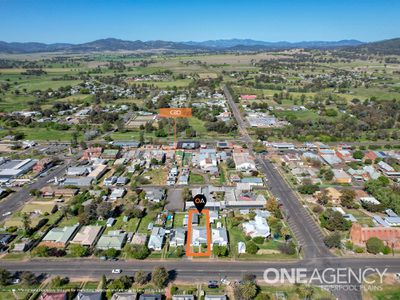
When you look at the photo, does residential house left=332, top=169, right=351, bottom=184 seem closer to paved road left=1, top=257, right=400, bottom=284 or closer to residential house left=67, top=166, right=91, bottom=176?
paved road left=1, top=257, right=400, bottom=284

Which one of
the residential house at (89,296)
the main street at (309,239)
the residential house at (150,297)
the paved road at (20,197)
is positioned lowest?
the paved road at (20,197)

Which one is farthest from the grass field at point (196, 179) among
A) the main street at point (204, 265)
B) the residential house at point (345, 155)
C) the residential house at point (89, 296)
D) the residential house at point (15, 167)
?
the residential house at point (15, 167)

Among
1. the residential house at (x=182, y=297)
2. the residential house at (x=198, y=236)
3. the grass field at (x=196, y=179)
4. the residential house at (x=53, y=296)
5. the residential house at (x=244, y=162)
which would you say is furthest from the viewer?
the residential house at (x=244, y=162)

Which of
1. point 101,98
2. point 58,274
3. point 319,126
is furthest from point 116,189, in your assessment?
point 101,98

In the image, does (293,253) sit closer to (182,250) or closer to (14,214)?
(182,250)

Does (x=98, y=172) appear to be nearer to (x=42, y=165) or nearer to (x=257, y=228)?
(x=42, y=165)

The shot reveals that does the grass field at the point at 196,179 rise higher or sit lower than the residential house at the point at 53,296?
lower

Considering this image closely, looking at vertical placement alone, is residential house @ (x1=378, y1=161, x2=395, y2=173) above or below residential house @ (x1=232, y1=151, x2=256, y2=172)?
below

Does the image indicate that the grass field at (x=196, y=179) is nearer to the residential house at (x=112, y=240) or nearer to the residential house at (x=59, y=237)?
the residential house at (x=112, y=240)

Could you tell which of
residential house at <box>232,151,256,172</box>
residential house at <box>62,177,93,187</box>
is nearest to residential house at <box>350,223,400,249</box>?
residential house at <box>232,151,256,172</box>
